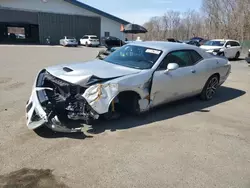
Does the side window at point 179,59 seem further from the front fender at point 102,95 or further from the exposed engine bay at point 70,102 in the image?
the exposed engine bay at point 70,102

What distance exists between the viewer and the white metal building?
33.8 metres

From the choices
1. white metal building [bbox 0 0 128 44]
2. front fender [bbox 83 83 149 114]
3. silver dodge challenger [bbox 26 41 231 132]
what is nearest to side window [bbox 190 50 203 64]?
silver dodge challenger [bbox 26 41 231 132]

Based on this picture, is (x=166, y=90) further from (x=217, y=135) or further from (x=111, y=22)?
(x=111, y=22)

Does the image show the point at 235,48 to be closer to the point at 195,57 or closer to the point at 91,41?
the point at 195,57

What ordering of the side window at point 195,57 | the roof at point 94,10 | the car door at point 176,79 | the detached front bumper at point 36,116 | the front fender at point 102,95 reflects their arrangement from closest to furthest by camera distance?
1. the detached front bumper at point 36,116
2. the front fender at point 102,95
3. the car door at point 176,79
4. the side window at point 195,57
5. the roof at point 94,10

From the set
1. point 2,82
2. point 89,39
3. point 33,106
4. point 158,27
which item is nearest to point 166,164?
point 33,106

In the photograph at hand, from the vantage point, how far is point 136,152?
12.0ft

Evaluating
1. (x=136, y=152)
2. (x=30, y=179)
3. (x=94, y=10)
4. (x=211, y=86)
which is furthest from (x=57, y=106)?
(x=94, y=10)

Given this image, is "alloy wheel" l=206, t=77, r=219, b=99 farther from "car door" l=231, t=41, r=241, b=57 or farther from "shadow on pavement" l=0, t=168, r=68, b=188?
"car door" l=231, t=41, r=241, b=57

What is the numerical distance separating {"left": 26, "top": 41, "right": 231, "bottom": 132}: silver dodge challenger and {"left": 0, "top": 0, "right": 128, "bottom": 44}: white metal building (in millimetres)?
33992

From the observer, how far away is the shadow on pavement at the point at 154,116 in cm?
418

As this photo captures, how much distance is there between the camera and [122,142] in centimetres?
394

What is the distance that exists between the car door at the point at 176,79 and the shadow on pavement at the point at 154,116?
307 mm

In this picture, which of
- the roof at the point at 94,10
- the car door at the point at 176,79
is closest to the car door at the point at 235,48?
the car door at the point at 176,79
